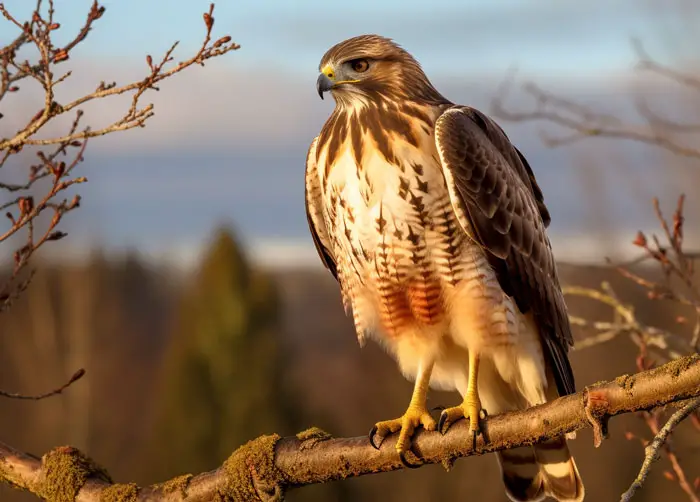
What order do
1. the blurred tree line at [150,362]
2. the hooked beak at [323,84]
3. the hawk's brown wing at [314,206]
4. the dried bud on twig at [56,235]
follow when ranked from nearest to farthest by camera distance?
the dried bud on twig at [56,235]
the hooked beak at [323,84]
the hawk's brown wing at [314,206]
the blurred tree line at [150,362]

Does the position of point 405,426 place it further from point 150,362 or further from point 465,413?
point 150,362

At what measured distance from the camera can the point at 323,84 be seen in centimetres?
500

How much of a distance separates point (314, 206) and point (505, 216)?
1.01 m

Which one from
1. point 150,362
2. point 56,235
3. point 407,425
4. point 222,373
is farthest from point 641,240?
point 150,362

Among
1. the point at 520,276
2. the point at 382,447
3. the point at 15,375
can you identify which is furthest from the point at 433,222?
the point at 15,375

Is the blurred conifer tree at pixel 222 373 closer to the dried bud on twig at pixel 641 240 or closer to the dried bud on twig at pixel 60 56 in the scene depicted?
the dried bud on twig at pixel 641 240

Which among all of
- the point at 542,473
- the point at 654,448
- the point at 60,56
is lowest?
the point at 542,473

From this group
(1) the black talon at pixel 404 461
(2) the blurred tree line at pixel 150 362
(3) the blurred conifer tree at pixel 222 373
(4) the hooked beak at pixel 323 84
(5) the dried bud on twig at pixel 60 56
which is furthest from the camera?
(2) the blurred tree line at pixel 150 362

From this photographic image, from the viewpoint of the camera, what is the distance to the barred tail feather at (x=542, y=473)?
531cm

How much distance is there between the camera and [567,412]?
3.83m

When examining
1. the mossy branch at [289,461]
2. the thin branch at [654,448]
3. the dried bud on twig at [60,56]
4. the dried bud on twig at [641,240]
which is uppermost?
the dried bud on twig at [60,56]

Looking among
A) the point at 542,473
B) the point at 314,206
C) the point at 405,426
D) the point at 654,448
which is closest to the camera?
the point at 654,448

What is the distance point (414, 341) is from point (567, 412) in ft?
4.70

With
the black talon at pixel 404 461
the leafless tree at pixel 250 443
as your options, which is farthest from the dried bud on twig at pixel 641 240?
the black talon at pixel 404 461
